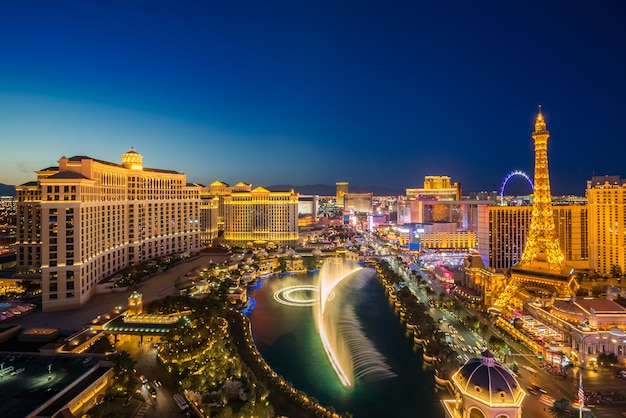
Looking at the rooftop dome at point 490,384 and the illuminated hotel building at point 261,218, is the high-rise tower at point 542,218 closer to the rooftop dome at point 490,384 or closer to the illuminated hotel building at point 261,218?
the rooftop dome at point 490,384

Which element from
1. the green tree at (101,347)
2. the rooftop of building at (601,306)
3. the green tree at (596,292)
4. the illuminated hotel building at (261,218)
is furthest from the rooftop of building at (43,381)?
the illuminated hotel building at (261,218)

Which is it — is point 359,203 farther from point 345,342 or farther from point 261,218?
point 345,342

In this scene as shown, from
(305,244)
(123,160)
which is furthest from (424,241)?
(123,160)

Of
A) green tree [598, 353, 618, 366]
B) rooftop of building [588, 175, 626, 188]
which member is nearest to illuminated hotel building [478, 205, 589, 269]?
rooftop of building [588, 175, 626, 188]

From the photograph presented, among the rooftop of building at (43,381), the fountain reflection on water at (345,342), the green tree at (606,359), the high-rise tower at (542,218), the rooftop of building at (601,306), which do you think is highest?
the high-rise tower at (542,218)

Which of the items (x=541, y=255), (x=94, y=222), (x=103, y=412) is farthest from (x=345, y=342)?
(x=94, y=222)

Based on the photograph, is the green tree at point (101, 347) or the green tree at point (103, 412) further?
the green tree at point (101, 347)

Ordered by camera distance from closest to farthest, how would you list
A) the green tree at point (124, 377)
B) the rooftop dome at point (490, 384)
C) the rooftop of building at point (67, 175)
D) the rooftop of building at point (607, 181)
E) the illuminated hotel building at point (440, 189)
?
the rooftop dome at point (490, 384)
the green tree at point (124, 377)
the rooftop of building at point (67, 175)
the rooftop of building at point (607, 181)
the illuminated hotel building at point (440, 189)
